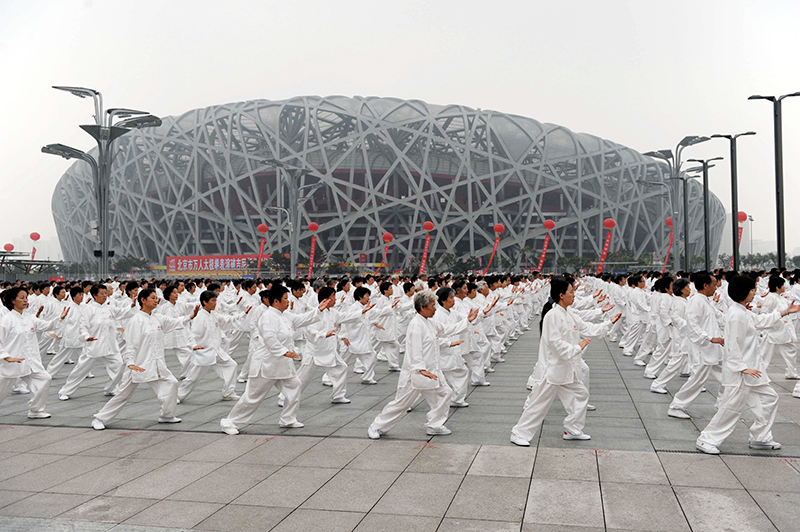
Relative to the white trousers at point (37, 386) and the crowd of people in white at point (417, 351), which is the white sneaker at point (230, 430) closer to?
the crowd of people in white at point (417, 351)

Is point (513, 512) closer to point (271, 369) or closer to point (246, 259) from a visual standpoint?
point (271, 369)

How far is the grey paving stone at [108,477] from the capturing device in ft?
16.0

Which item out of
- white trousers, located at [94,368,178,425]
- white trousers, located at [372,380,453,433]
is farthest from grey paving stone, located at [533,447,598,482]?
white trousers, located at [94,368,178,425]

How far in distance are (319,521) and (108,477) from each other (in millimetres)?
2014

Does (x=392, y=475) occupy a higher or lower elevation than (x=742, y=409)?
lower

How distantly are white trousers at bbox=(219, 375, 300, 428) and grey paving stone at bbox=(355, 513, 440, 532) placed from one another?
2.55 meters

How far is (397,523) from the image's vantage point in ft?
13.5

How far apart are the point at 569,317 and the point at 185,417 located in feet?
14.2

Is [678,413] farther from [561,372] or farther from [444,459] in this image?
[444,459]

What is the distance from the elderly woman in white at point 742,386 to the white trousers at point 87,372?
7.30 metres

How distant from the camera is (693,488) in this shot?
4586 mm

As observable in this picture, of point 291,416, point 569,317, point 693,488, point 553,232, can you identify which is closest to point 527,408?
point 569,317

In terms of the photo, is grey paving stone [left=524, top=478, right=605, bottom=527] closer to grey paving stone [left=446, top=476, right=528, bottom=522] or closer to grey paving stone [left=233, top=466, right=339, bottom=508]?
grey paving stone [left=446, top=476, right=528, bottom=522]

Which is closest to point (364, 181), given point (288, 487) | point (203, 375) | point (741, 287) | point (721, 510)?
point (203, 375)
